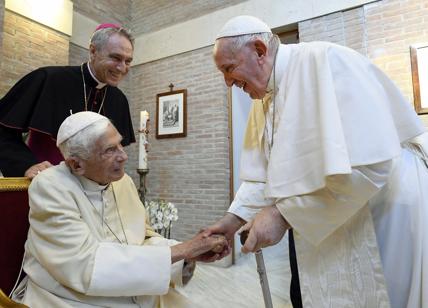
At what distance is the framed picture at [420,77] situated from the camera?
3.46 meters

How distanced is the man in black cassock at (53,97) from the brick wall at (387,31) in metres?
2.92


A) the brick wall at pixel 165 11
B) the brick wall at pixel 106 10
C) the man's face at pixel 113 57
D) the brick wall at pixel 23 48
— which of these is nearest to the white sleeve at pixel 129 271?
the man's face at pixel 113 57

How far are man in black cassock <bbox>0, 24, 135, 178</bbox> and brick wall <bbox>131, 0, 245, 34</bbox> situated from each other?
3435 millimetres

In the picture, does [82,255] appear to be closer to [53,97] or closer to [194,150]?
[53,97]

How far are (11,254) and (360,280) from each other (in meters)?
1.47

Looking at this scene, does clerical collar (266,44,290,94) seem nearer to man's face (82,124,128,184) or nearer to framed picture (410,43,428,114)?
man's face (82,124,128,184)

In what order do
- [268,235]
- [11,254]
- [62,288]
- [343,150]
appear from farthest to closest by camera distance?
1. [11,254]
2. [62,288]
3. [268,235]
4. [343,150]

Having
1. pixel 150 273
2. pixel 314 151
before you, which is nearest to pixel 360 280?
pixel 314 151

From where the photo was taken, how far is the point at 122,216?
169 centimetres

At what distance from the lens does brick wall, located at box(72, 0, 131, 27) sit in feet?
17.9

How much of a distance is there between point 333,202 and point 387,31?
346 centimetres

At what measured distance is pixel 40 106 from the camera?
201 centimetres

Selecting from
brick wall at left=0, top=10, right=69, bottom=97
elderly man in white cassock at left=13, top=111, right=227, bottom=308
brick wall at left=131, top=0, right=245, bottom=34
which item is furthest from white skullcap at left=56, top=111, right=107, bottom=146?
Answer: brick wall at left=131, top=0, right=245, bottom=34

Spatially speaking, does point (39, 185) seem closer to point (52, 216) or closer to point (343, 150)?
point (52, 216)
